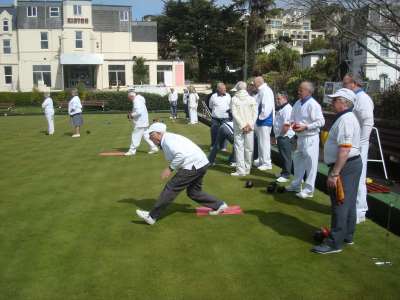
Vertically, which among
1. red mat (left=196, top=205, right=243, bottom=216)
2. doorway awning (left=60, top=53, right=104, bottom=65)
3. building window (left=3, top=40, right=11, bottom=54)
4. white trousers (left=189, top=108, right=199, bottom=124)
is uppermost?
building window (left=3, top=40, right=11, bottom=54)

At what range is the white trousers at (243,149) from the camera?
9711mm

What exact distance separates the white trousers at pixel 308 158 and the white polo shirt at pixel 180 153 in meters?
2.20

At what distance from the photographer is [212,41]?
5762 cm

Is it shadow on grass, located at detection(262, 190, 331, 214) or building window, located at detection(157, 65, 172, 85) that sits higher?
building window, located at detection(157, 65, 172, 85)

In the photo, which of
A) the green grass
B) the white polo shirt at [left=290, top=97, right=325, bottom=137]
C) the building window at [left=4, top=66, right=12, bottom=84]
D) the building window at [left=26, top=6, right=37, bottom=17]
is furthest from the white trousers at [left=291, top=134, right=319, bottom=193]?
the building window at [left=26, top=6, right=37, bottom=17]

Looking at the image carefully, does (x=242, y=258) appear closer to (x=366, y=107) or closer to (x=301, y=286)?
(x=301, y=286)

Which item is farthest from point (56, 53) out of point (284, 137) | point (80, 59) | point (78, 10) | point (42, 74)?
point (284, 137)

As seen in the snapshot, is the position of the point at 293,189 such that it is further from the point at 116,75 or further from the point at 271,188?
the point at 116,75

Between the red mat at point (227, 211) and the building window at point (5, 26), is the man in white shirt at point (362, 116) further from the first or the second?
the building window at point (5, 26)

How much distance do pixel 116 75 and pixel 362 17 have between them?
41598 millimetres

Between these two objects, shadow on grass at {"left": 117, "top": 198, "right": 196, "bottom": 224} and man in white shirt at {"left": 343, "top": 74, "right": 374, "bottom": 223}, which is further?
shadow on grass at {"left": 117, "top": 198, "right": 196, "bottom": 224}

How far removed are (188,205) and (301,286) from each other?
3341 mm

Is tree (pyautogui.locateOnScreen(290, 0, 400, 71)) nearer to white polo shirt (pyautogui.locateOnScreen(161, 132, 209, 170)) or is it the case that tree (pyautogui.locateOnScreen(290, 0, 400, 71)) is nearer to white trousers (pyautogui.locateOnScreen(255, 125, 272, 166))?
white trousers (pyautogui.locateOnScreen(255, 125, 272, 166))

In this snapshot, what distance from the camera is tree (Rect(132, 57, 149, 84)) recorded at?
5059 cm
